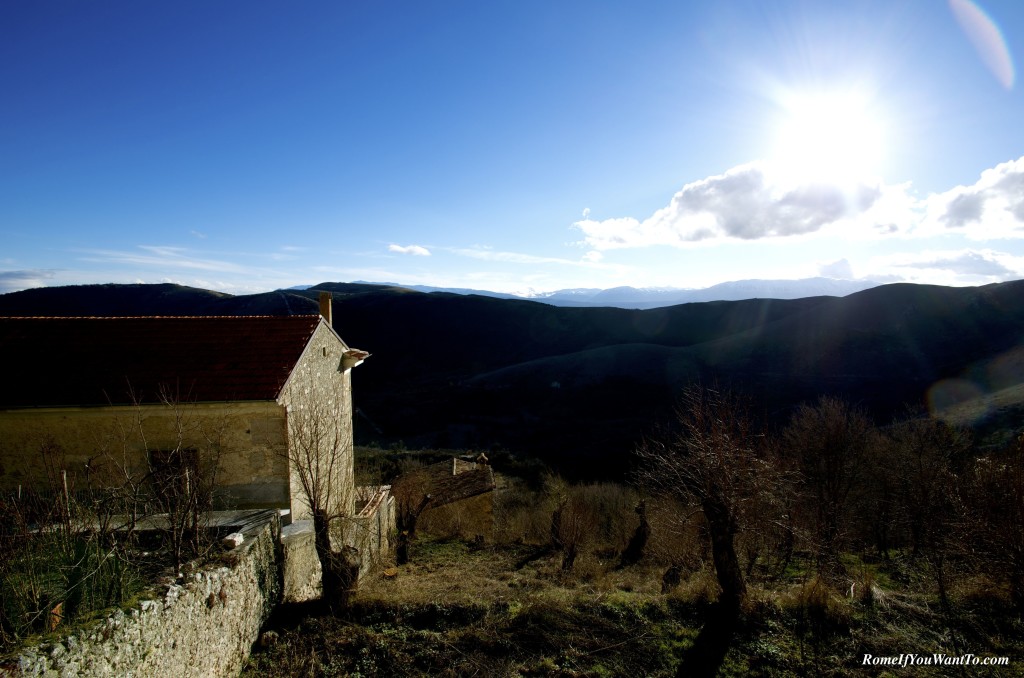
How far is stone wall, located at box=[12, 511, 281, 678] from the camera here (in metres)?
4.87

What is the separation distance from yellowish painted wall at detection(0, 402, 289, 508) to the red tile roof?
1.02 feet

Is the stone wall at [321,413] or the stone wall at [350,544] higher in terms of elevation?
the stone wall at [321,413]

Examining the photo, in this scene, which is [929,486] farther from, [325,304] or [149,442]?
[149,442]

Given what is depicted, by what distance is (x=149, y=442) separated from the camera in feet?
37.9

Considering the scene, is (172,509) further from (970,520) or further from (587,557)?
(970,520)

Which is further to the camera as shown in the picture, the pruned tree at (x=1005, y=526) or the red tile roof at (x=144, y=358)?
the red tile roof at (x=144, y=358)

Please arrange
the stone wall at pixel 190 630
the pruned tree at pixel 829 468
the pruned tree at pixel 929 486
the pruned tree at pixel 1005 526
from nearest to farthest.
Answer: the stone wall at pixel 190 630
the pruned tree at pixel 1005 526
the pruned tree at pixel 929 486
the pruned tree at pixel 829 468

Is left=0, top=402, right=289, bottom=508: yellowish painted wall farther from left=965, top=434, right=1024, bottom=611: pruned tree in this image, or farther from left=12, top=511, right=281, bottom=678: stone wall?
left=965, top=434, right=1024, bottom=611: pruned tree

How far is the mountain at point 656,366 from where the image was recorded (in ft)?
148

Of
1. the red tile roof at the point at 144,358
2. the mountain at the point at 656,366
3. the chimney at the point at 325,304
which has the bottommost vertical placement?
the mountain at the point at 656,366

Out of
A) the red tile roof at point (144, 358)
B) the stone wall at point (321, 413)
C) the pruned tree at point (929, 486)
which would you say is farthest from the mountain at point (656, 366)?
the red tile roof at point (144, 358)

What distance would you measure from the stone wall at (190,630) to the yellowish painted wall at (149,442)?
2.70 metres

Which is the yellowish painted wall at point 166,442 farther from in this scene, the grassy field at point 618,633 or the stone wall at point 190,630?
the grassy field at point 618,633

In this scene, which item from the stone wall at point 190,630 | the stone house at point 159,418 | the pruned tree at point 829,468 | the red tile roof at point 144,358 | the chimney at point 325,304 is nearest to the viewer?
the stone wall at point 190,630
